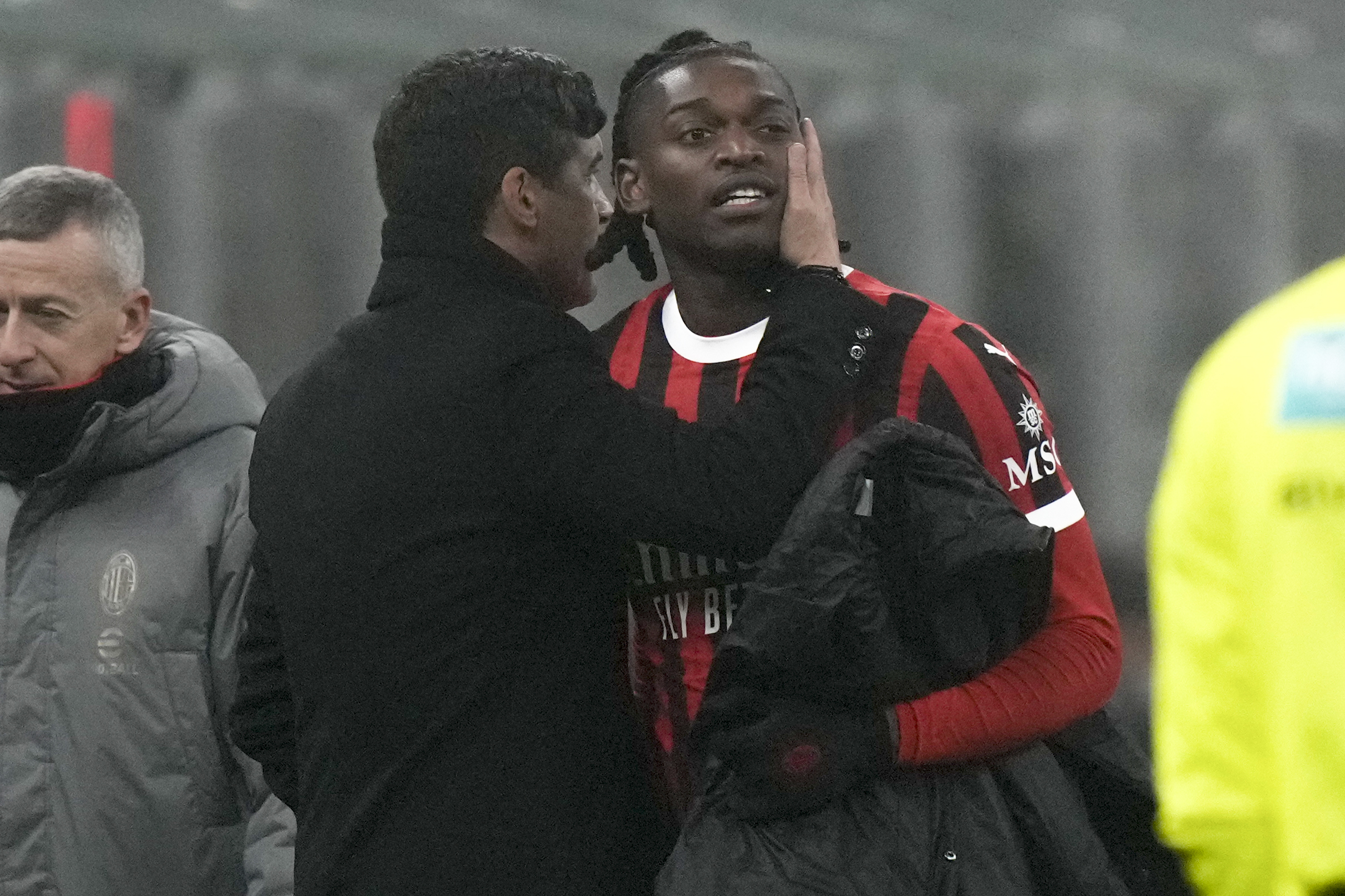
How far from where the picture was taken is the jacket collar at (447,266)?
1.91 meters

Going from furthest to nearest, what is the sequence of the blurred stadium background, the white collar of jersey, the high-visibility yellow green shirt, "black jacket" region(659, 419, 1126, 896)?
the blurred stadium background
the white collar of jersey
"black jacket" region(659, 419, 1126, 896)
the high-visibility yellow green shirt

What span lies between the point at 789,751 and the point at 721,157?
0.64m

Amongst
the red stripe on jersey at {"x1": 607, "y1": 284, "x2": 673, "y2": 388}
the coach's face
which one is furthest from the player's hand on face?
the coach's face

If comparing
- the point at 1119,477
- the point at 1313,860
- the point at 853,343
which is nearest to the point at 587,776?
the point at 853,343

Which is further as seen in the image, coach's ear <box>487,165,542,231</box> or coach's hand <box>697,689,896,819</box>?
coach's ear <box>487,165,542,231</box>

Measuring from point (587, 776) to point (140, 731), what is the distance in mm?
618

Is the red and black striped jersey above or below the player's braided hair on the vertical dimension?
below

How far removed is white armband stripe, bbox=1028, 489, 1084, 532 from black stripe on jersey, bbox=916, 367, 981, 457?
8 centimetres

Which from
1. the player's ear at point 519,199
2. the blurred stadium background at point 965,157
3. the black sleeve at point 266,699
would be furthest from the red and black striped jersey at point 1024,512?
the blurred stadium background at point 965,157

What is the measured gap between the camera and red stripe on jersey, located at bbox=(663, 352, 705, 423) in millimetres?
2020

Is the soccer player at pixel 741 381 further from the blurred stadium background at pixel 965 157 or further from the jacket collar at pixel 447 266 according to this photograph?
the blurred stadium background at pixel 965 157

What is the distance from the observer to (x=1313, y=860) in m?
1.22

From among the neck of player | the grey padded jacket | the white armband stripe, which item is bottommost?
the grey padded jacket

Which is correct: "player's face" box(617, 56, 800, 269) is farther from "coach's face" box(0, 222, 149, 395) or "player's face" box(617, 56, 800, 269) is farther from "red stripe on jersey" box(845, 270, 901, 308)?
"coach's face" box(0, 222, 149, 395)
